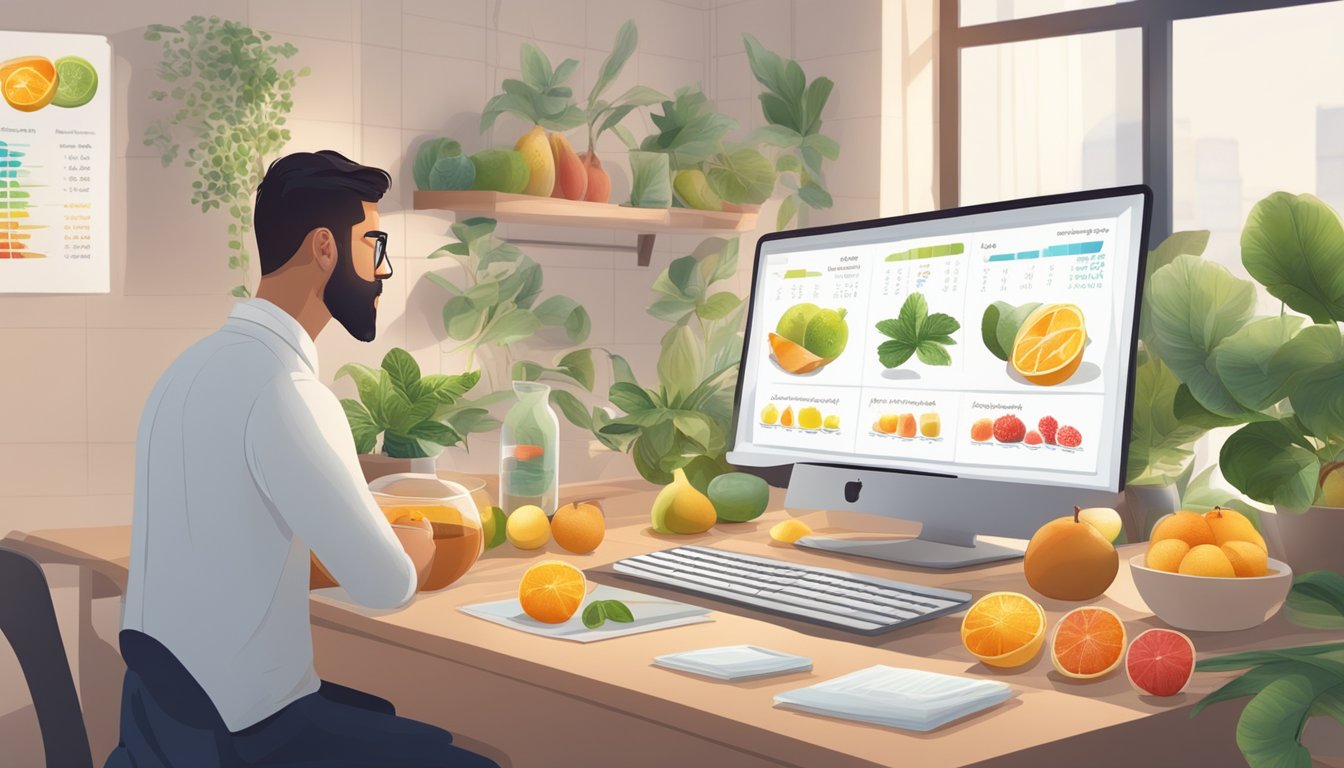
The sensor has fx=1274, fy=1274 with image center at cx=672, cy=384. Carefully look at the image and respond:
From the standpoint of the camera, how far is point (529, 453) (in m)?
1.78

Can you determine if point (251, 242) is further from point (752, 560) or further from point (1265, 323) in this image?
point (1265, 323)

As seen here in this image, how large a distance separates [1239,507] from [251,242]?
2131 millimetres

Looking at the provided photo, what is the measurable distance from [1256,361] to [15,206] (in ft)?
7.82

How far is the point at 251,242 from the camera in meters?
2.82

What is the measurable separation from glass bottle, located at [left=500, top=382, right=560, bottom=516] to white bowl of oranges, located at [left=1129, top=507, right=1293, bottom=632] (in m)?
0.84

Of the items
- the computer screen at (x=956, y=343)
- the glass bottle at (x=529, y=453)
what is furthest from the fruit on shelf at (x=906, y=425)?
the glass bottle at (x=529, y=453)

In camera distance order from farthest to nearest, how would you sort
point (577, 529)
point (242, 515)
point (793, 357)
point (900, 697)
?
point (793, 357)
point (577, 529)
point (242, 515)
point (900, 697)

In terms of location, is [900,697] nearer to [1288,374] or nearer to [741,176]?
[1288,374]

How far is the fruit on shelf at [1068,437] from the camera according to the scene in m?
1.39

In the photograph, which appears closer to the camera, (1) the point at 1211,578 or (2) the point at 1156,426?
(1) the point at 1211,578

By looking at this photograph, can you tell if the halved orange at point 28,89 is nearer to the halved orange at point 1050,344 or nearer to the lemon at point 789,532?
the lemon at point 789,532

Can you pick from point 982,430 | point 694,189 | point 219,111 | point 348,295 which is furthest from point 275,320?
point 694,189

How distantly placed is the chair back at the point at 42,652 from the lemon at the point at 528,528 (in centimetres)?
55

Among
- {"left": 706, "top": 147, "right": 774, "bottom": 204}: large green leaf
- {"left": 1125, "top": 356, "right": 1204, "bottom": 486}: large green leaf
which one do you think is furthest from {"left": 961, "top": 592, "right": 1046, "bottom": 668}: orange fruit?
{"left": 706, "top": 147, "right": 774, "bottom": 204}: large green leaf
